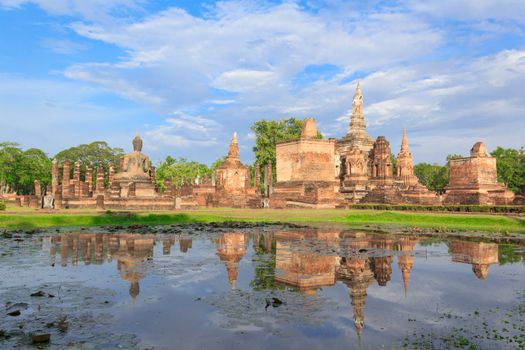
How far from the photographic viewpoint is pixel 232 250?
609 inches

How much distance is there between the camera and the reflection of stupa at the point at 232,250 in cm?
1183

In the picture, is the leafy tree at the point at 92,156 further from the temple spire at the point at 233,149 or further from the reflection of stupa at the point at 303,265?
the reflection of stupa at the point at 303,265

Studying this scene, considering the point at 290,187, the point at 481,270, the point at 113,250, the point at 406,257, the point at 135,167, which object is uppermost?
the point at 135,167

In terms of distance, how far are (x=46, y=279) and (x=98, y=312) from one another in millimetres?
3294

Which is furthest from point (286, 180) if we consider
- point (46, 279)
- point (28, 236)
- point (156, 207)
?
point (46, 279)

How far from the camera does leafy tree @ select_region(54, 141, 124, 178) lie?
87500 millimetres

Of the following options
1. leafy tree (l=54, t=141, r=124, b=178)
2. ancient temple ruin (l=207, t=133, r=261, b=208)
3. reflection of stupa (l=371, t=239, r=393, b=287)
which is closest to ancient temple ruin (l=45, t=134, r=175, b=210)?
ancient temple ruin (l=207, t=133, r=261, b=208)

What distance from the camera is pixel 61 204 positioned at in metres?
34.5

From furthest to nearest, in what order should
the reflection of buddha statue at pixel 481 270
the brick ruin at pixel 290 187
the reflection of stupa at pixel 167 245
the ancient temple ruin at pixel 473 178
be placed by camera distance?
the ancient temple ruin at pixel 473 178
the brick ruin at pixel 290 187
the reflection of stupa at pixel 167 245
the reflection of buddha statue at pixel 481 270

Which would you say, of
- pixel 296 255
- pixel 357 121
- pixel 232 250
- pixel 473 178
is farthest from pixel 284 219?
pixel 357 121

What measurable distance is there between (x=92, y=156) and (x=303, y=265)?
275 ft

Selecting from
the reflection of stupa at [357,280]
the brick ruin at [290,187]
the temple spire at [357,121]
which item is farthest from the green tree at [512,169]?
the reflection of stupa at [357,280]

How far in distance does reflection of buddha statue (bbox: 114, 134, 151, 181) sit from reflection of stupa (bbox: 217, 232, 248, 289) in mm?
21181

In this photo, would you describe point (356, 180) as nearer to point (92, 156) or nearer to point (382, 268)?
point (382, 268)
